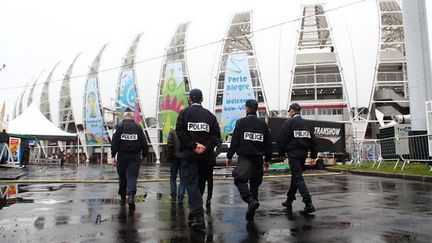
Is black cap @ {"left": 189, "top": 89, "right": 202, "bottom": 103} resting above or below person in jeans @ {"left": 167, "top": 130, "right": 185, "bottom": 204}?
above

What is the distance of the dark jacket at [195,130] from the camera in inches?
199

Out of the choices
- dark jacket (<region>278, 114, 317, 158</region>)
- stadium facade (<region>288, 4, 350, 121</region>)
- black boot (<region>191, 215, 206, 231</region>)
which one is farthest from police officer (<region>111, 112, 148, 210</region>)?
stadium facade (<region>288, 4, 350, 121</region>)

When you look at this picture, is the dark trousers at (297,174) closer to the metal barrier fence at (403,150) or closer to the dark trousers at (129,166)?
the dark trousers at (129,166)

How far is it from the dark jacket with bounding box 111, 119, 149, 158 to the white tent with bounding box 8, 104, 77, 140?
23.4 m

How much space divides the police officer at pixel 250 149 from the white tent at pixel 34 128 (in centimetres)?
2545

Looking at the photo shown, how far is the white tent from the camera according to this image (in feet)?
91.7

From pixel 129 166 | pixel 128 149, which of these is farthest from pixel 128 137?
pixel 129 166

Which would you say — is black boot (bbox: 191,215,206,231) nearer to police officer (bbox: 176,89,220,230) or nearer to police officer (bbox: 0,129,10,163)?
police officer (bbox: 176,89,220,230)

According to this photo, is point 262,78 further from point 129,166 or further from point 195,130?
point 195,130

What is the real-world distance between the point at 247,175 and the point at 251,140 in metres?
0.49

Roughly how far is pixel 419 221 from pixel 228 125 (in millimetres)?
36685

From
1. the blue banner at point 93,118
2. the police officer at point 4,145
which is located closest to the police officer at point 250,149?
the police officer at point 4,145

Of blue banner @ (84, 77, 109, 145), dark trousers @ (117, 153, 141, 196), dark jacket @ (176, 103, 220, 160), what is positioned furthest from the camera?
blue banner @ (84, 77, 109, 145)

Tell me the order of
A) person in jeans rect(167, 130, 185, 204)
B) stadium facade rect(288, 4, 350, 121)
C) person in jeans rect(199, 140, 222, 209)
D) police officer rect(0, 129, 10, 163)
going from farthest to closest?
stadium facade rect(288, 4, 350, 121) → police officer rect(0, 129, 10, 163) → person in jeans rect(167, 130, 185, 204) → person in jeans rect(199, 140, 222, 209)
